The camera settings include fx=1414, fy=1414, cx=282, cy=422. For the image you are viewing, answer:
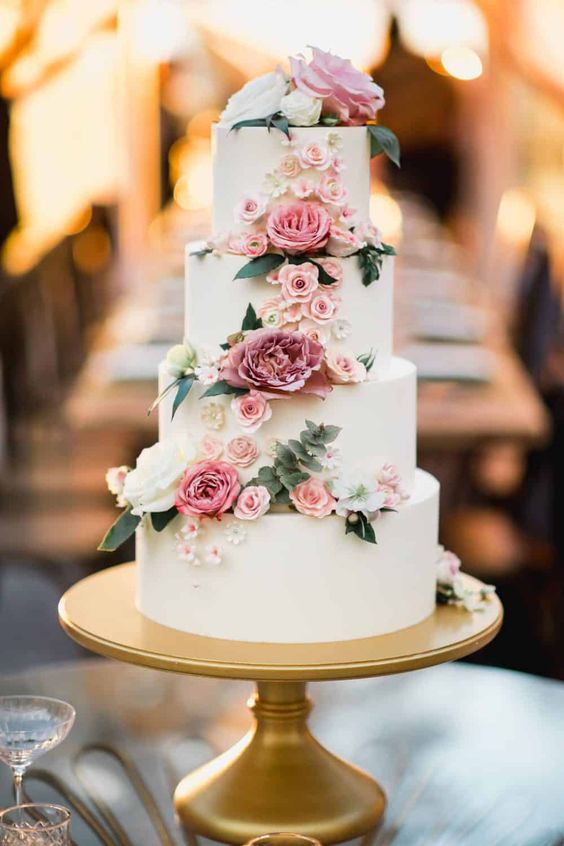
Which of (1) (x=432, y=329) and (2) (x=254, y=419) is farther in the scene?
(1) (x=432, y=329)

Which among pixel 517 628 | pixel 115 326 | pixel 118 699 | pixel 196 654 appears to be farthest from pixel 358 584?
pixel 115 326

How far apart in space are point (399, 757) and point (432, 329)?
139 inches

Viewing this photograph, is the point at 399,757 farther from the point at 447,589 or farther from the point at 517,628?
the point at 517,628

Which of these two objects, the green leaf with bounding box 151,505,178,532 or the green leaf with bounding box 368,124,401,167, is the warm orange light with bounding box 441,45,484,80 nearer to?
the green leaf with bounding box 368,124,401,167

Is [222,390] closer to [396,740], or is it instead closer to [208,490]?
[208,490]

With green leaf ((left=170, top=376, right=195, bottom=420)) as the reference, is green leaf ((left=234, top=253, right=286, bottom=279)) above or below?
above

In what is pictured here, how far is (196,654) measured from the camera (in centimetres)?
200

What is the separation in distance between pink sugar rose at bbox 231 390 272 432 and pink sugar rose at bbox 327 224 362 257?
25 cm

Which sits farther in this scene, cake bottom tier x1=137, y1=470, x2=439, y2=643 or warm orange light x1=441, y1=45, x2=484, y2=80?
warm orange light x1=441, y1=45, x2=484, y2=80

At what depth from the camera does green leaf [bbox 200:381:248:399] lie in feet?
6.64

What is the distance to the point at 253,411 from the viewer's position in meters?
2.01

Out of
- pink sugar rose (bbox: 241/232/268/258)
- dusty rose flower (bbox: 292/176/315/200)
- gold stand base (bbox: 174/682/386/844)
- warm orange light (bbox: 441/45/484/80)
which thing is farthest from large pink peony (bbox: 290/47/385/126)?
warm orange light (bbox: 441/45/484/80)

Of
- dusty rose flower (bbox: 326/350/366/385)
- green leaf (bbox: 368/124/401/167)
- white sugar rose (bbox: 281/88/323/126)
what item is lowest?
dusty rose flower (bbox: 326/350/366/385)

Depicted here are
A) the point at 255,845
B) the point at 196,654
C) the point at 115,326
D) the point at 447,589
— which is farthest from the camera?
the point at 115,326
